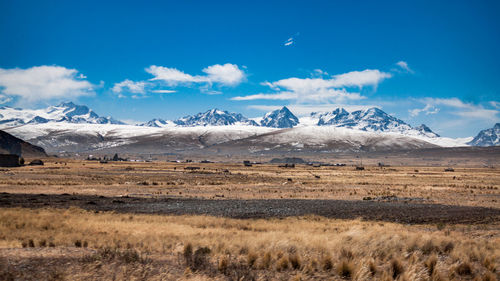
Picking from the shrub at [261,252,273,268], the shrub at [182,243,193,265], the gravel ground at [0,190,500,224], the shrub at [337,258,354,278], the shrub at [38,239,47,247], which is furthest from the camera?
the gravel ground at [0,190,500,224]

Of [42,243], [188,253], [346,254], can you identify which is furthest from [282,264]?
[42,243]

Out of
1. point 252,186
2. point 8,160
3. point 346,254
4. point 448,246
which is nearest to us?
point 346,254

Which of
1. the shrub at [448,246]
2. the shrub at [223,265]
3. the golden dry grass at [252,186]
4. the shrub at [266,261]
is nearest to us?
the shrub at [223,265]

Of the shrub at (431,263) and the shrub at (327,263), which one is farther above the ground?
the shrub at (327,263)

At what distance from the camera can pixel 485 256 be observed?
13234 millimetres

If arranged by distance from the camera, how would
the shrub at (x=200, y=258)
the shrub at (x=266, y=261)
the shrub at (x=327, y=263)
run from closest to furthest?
1. the shrub at (x=200, y=258)
2. the shrub at (x=327, y=263)
3. the shrub at (x=266, y=261)

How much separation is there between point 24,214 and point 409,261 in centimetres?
2040

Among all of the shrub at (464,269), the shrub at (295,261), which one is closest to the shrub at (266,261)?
the shrub at (295,261)

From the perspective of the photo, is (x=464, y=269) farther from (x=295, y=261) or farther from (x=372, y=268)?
(x=295, y=261)

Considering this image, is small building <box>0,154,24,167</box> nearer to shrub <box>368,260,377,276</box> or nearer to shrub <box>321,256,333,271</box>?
shrub <box>321,256,333,271</box>

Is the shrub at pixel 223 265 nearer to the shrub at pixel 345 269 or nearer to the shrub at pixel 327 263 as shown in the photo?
the shrub at pixel 327 263

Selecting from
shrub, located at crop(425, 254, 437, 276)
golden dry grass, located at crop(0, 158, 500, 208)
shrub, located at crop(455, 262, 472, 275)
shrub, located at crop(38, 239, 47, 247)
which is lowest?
golden dry grass, located at crop(0, 158, 500, 208)

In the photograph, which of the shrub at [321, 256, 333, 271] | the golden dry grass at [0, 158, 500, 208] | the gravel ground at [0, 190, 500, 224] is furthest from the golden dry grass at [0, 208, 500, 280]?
the golden dry grass at [0, 158, 500, 208]

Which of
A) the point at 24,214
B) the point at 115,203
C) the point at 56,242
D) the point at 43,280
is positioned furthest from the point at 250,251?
the point at 115,203
